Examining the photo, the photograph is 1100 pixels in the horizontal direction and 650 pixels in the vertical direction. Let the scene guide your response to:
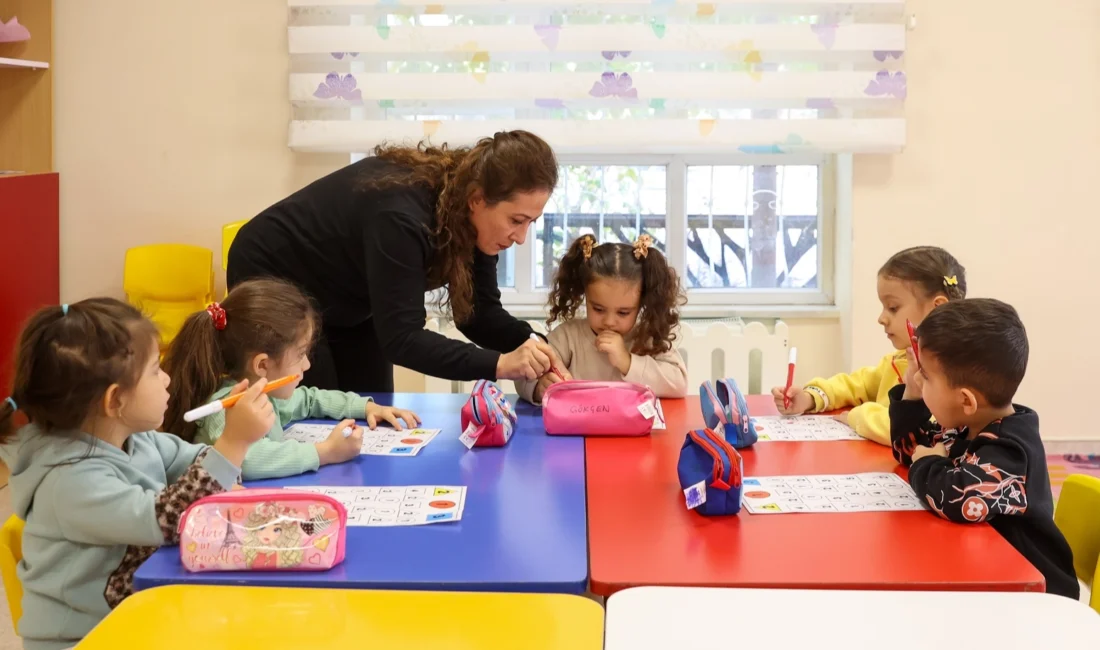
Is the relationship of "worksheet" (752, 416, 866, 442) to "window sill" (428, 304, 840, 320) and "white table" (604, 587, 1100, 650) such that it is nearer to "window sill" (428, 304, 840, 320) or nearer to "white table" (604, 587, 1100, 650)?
"white table" (604, 587, 1100, 650)

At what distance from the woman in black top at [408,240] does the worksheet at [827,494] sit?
611 millimetres

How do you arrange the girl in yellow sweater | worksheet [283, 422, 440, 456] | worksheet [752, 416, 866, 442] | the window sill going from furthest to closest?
the window sill
the girl in yellow sweater
worksheet [752, 416, 866, 442]
worksheet [283, 422, 440, 456]

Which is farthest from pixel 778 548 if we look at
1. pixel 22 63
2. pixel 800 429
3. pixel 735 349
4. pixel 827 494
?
pixel 22 63

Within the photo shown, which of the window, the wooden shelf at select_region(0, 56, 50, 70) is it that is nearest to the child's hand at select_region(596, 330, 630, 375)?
the window

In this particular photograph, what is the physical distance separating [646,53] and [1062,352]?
1782mm

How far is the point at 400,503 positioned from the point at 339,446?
0.89ft

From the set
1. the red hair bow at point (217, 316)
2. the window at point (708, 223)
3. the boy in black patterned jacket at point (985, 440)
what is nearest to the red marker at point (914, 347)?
the boy in black patterned jacket at point (985, 440)

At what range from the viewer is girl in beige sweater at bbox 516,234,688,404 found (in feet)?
7.68

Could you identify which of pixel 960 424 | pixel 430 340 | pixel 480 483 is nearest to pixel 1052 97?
pixel 960 424

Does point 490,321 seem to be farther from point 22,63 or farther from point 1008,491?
point 22,63

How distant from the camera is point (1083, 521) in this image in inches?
66.1

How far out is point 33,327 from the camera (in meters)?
1.41

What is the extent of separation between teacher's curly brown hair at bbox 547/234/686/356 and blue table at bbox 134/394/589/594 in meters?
0.48

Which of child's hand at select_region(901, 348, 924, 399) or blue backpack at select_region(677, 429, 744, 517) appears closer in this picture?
blue backpack at select_region(677, 429, 744, 517)
